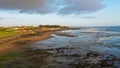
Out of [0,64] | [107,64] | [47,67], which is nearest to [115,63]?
[107,64]

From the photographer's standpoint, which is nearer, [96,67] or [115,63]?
[96,67]

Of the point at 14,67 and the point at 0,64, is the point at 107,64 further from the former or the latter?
the point at 0,64

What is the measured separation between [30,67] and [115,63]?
8628mm

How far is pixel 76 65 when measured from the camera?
22.0 m

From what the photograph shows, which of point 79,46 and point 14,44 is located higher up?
point 79,46

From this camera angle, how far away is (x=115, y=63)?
896 inches

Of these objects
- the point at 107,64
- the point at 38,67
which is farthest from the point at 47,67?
the point at 107,64

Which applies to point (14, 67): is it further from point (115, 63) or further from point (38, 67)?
point (115, 63)

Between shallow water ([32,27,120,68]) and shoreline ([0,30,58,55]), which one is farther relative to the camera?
shoreline ([0,30,58,55])

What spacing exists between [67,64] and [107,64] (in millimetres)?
4006

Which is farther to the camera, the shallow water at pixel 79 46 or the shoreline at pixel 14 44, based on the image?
the shoreline at pixel 14 44

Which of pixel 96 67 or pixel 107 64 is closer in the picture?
pixel 96 67

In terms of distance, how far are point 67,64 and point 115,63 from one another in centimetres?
492

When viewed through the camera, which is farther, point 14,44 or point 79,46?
point 14,44
